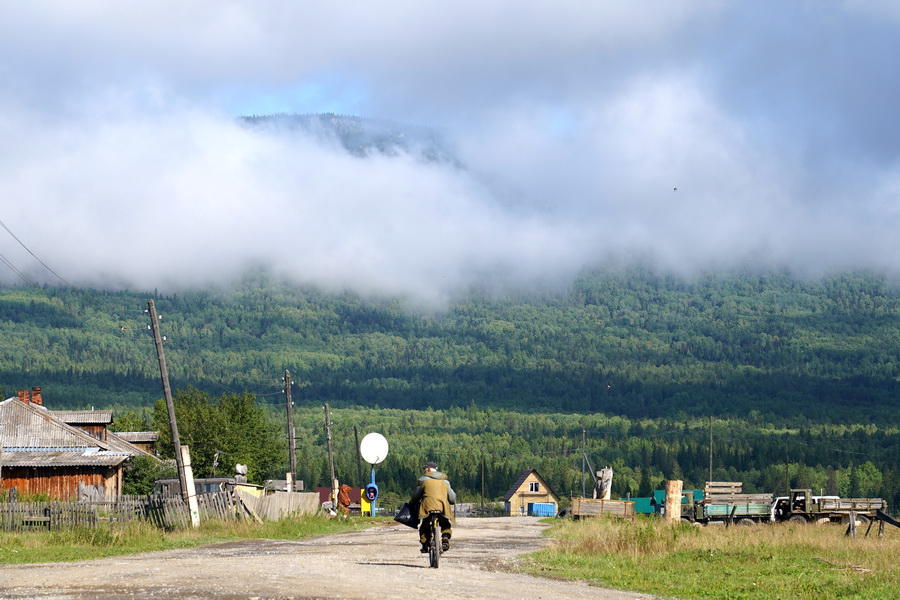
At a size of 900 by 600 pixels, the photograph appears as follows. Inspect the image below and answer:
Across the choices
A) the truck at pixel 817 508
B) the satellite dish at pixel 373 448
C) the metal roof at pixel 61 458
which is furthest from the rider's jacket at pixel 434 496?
the satellite dish at pixel 373 448

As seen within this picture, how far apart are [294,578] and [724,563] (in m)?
10.6

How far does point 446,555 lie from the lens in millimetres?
29500

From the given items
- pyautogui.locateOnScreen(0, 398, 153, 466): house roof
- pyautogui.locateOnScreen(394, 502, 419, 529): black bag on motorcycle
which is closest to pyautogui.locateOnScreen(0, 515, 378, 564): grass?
pyautogui.locateOnScreen(394, 502, 419, 529): black bag on motorcycle

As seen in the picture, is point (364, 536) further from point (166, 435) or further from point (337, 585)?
point (166, 435)

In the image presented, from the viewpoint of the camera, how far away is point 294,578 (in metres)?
20.6

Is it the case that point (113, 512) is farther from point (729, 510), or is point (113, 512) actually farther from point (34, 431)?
point (34, 431)

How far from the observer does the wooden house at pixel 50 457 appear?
57.8m

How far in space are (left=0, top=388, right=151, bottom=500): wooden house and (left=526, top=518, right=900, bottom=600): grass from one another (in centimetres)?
3063

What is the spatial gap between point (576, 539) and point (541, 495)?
103m

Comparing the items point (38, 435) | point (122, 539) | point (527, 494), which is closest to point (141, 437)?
point (38, 435)

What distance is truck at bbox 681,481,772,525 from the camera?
5006cm

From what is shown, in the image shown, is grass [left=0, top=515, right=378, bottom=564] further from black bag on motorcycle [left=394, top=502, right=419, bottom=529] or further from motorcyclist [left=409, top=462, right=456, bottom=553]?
motorcyclist [left=409, top=462, right=456, bottom=553]

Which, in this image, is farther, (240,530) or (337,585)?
(240,530)

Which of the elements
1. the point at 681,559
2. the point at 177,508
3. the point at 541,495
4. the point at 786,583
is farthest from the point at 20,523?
the point at 541,495
